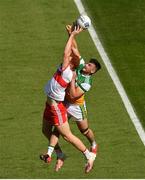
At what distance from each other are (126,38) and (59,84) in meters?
11.2

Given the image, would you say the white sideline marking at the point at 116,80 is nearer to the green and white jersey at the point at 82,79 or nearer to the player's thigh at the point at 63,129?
the player's thigh at the point at 63,129

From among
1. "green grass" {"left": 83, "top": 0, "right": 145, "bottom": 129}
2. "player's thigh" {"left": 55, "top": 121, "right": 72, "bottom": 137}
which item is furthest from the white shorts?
"green grass" {"left": 83, "top": 0, "right": 145, "bottom": 129}

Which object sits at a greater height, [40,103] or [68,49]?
[68,49]

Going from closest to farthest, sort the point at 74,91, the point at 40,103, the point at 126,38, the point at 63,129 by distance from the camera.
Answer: the point at 74,91 < the point at 63,129 < the point at 40,103 < the point at 126,38

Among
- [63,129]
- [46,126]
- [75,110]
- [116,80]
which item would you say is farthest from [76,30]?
[116,80]

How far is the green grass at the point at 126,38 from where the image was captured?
106 feet

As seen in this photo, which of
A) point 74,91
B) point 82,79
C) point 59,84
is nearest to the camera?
point 59,84

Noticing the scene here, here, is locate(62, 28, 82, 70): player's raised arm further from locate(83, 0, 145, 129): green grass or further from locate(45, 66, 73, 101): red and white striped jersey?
locate(83, 0, 145, 129): green grass

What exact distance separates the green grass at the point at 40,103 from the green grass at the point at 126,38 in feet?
1.70

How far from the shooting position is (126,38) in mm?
35156

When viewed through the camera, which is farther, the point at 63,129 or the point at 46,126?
the point at 46,126

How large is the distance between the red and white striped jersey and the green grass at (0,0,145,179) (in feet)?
13.4

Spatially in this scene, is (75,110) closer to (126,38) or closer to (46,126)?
(46,126)

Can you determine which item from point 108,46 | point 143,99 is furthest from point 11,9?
point 143,99
